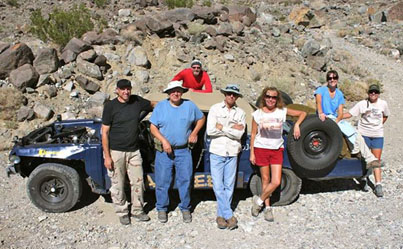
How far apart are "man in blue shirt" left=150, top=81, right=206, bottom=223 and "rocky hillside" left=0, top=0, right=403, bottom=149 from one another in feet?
16.2

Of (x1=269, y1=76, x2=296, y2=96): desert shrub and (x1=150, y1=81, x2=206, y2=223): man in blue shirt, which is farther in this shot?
(x1=269, y1=76, x2=296, y2=96): desert shrub

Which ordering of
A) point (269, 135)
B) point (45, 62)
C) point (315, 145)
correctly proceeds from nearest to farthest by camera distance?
point (269, 135) → point (315, 145) → point (45, 62)

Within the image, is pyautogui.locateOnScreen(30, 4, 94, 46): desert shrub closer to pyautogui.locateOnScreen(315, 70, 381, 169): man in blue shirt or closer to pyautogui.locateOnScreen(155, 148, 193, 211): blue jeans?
pyautogui.locateOnScreen(155, 148, 193, 211): blue jeans

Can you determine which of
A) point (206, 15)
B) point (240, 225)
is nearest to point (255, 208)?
point (240, 225)

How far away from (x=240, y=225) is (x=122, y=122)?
2137 millimetres

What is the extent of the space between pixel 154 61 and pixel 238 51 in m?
3.27

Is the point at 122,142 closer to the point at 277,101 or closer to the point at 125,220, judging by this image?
the point at 125,220

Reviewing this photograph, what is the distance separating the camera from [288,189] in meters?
5.76

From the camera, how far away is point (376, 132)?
20.2 ft

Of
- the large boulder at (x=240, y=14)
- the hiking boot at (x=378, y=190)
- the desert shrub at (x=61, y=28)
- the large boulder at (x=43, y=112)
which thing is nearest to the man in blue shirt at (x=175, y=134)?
the hiking boot at (x=378, y=190)

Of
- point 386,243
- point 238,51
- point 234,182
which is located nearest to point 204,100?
point 234,182

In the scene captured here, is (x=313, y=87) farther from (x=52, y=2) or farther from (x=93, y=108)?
(x=52, y=2)

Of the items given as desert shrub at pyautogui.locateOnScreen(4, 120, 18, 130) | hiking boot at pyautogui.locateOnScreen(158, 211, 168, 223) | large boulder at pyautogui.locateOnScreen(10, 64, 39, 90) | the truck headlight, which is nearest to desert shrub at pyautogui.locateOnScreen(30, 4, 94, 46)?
large boulder at pyautogui.locateOnScreen(10, 64, 39, 90)

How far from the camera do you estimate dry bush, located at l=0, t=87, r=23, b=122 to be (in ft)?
30.3
